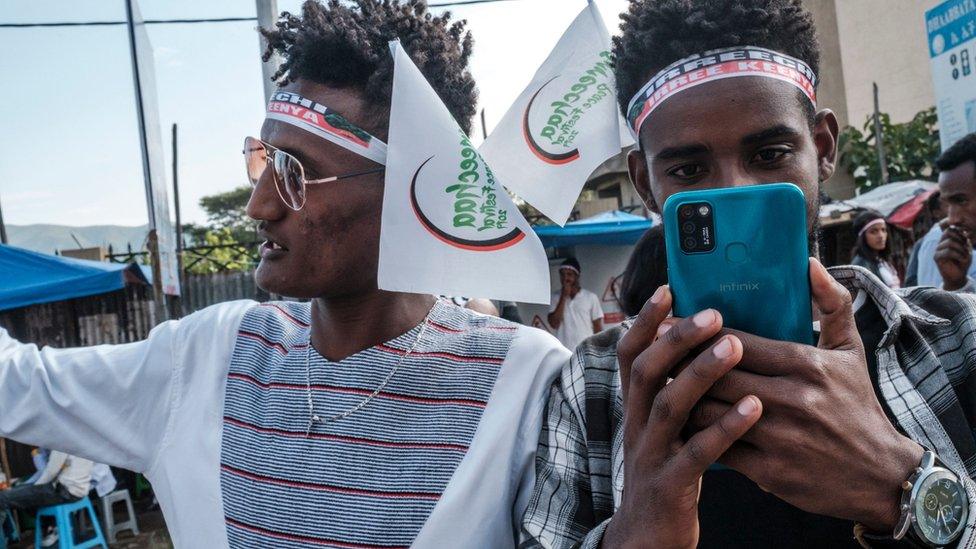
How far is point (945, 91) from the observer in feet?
16.9

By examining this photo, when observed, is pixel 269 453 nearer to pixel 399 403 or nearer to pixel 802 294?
pixel 399 403

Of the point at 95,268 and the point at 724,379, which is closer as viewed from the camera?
the point at 724,379

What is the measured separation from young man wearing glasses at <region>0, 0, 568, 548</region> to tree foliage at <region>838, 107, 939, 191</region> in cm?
2163

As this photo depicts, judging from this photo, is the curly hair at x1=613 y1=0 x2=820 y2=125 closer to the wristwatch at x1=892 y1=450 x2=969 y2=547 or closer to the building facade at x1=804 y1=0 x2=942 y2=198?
the wristwatch at x1=892 y1=450 x2=969 y2=547

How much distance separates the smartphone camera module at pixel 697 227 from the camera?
40.0 inches

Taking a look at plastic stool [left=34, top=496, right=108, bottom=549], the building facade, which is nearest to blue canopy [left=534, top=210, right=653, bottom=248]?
plastic stool [left=34, top=496, right=108, bottom=549]

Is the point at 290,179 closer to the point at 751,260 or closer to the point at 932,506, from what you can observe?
Answer: the point at 751,260

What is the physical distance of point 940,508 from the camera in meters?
1.02

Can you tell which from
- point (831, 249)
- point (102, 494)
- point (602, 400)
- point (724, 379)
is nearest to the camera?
point (724, 379)

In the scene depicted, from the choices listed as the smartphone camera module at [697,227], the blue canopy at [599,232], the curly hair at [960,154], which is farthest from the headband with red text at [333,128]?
the blue canopy at [599,232]

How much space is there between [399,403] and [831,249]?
14453 mm

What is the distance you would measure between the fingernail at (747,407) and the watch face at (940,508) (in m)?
0.29

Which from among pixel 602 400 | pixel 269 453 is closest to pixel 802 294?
pixel 602 400

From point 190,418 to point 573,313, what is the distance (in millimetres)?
6672
